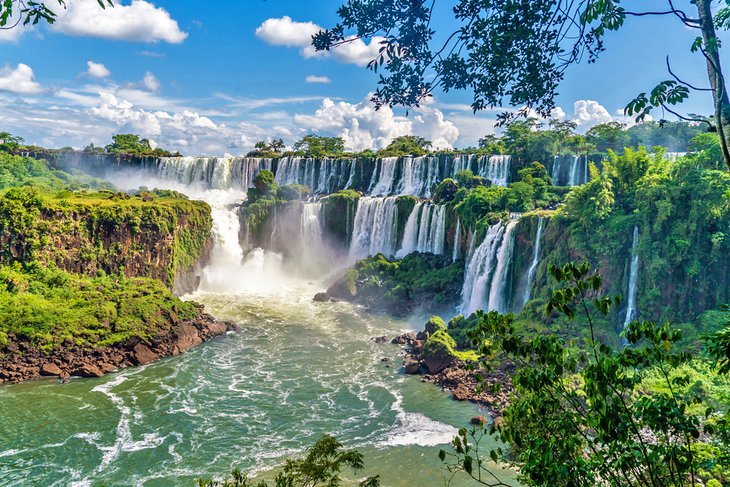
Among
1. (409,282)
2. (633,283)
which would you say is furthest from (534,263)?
(409,282)

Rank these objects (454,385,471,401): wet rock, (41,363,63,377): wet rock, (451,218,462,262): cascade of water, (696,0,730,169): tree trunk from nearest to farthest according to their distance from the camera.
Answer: (696,0,730,169): tree trunk
(454,385,471,401): wet rock
(41,363,63,377): wet rock
(451,218,462,262): cascade of water

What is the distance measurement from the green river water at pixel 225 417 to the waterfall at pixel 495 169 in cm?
1966

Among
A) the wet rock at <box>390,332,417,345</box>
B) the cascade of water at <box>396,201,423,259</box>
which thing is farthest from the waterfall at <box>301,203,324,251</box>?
the wet rock at <box>390,332,417,345</box>

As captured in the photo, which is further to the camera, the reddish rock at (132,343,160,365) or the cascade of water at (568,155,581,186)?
the cascade of water at (568,155,581,186)

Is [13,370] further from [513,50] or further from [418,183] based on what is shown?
[418,183]

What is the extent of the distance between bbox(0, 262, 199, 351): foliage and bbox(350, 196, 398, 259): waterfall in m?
14.8

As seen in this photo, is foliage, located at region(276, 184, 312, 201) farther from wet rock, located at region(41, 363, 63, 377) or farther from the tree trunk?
the tree trunk

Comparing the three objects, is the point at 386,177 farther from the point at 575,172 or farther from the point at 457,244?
the point at 575,172

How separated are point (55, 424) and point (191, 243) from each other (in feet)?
58.9

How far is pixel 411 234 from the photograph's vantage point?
34.1 meters

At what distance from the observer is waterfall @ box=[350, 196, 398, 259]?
3497 cm

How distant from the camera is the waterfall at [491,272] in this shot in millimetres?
24625

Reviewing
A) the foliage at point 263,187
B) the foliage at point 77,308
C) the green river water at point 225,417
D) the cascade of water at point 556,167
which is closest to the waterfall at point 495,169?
the cascade of water at point 556,167

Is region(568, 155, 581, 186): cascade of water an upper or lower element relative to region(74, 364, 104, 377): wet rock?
upper
